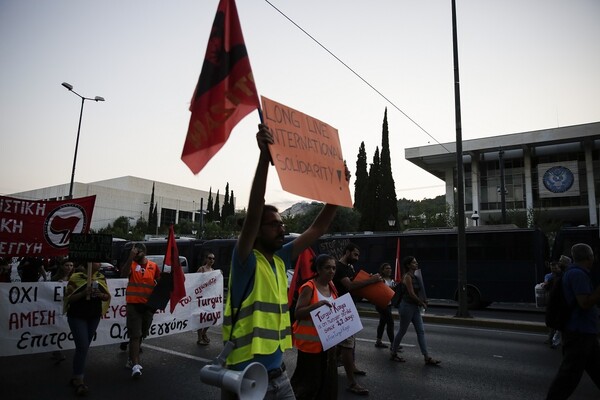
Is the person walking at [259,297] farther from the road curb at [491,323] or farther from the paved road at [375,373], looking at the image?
the road curb at [491,323]

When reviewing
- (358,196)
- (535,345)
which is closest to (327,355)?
(535,345)

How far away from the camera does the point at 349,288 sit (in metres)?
5.62

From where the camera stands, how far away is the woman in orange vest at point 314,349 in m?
3.86

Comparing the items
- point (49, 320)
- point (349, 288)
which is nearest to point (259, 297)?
point (349, 288)

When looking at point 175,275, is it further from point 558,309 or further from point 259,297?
point 558,309

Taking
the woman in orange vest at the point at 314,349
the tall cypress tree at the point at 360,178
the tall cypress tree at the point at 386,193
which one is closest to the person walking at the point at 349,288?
the woman in orange vest at the point at 314,349

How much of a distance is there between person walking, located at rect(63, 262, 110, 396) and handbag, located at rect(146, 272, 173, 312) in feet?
3.20

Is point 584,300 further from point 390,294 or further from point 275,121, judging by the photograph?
point 275,121

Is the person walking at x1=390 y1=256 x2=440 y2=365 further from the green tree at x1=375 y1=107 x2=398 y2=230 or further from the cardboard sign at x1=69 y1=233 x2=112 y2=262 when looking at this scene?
the green tree at x1=375 y1=107 x2=398 y2=230

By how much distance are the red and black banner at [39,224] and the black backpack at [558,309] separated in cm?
668

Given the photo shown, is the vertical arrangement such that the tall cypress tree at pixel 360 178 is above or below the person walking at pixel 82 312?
above

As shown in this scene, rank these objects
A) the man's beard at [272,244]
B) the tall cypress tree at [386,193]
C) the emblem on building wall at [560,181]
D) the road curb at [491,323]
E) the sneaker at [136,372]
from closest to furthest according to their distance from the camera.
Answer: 1. the man's beard at [272,244]
2. the sneaker at [136,372]
3. the road curb at [491,323]
4. the emblem on building wall at [560,181]
5. the tall cypress tree at [386,193]

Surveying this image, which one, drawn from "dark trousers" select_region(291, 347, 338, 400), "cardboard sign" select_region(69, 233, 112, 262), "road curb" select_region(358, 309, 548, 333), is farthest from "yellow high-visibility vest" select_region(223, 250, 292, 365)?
"road curb" select_region(358, 309, 548, 333)

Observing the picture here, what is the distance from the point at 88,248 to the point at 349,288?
3.42m
